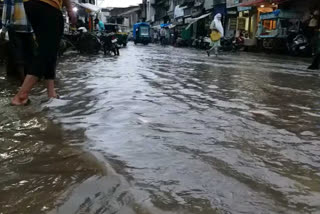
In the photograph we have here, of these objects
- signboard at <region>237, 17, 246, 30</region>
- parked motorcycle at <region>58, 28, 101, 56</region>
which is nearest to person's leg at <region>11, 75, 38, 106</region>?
parked motorcycle at <region>58, 28, 101, 56</region>

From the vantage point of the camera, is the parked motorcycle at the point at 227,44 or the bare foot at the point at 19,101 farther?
the parked motorcycle at the point at 227,44

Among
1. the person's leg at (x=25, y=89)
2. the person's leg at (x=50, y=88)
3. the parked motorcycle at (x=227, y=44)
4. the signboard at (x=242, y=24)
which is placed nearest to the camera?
the person's leg at (x=25, y=89)

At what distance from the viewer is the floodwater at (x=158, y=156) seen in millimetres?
1691

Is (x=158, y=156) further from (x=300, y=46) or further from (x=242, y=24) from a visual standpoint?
(x=242, y=24)

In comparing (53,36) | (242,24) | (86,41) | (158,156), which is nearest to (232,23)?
(242,24)

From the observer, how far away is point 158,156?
229 cm

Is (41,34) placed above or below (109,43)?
above

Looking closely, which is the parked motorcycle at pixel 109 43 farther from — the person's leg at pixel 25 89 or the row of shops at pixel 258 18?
the person's leg at pixel 25 89

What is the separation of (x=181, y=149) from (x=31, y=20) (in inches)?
81.6

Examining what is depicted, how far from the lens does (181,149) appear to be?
2457 mm

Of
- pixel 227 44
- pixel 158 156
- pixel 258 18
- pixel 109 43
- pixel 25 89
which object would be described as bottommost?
pixel 227 44

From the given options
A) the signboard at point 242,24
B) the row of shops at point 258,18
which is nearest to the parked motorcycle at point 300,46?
the row of shops at point 258,18

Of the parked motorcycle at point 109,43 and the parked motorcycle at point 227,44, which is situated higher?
the parked motorcycle at point 109,43

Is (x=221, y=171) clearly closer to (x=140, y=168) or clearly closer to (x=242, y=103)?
(x=140, y=168)
